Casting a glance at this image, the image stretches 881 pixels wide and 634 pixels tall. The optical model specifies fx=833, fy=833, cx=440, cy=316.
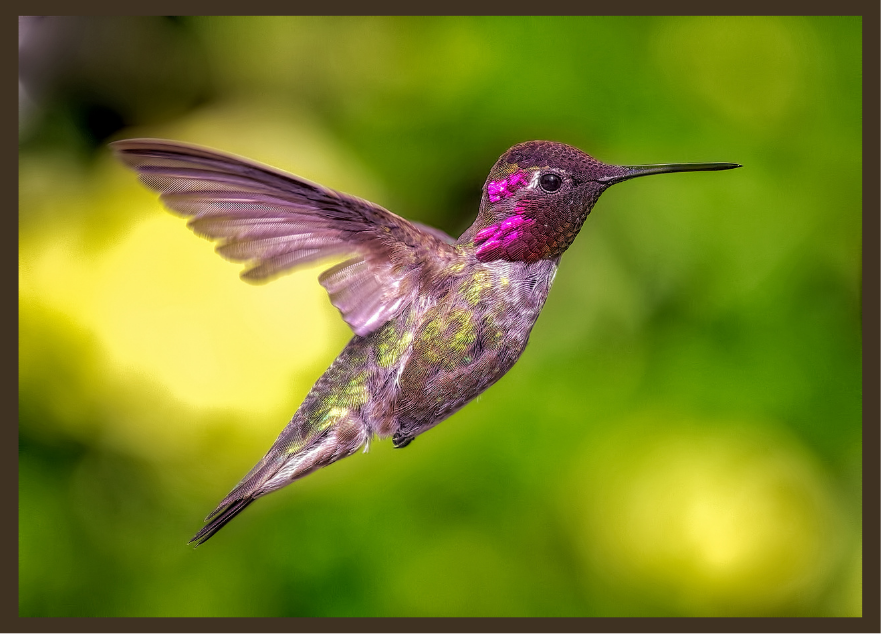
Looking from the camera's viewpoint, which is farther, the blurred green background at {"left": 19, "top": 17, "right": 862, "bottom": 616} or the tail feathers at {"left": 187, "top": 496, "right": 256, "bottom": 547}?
the blurred green background at {"left": 19, "top": 17, "right": 862, "bottom": 616}

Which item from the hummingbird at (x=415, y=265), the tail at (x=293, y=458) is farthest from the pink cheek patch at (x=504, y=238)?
the tail at (x=293, y=458)

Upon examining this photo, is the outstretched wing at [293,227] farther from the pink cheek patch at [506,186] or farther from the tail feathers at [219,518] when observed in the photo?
the tail feathers at [219,518]

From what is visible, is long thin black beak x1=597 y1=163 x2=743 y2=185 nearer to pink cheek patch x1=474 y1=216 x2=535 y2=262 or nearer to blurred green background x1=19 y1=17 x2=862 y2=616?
pink cheek patch x1=474 y1=216 x2=535 y2=262

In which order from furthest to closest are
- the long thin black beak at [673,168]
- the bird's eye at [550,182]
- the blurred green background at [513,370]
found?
the blurred green background at [513,370], the bird's eye at [550,182], the long thin black beak at [673,168]

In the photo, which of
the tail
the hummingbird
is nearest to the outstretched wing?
the hummingbird

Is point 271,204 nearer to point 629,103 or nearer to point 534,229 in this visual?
point 534,229

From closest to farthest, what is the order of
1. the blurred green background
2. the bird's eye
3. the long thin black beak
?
1. the long thin black beak
2. the bird's eye
3. the blurred green background

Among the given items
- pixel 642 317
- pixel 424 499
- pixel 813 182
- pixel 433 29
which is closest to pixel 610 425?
pixel 642 317
